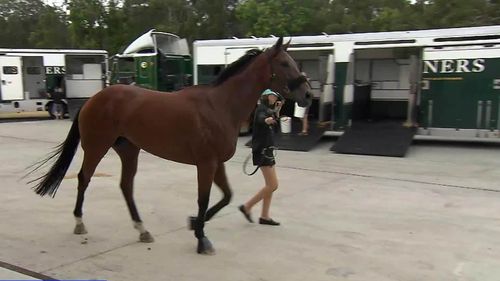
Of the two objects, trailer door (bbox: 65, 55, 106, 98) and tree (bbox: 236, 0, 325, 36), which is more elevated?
tree (bbox: 236, 0, 325, 36)

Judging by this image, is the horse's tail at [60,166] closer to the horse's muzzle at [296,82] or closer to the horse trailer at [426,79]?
the horse's muzzle at [296,82]

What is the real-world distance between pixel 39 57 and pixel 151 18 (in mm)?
17354

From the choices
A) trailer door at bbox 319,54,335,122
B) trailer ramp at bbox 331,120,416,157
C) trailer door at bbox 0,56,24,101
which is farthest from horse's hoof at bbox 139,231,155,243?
trailer door at bbox 0,56,24,101

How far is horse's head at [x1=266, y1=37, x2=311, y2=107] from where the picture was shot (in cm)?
486

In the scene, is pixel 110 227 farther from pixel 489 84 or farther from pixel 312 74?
pixel 312 74

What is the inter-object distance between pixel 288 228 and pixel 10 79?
18.6 metres

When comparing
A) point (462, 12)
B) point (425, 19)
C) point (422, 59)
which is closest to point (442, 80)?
point (422, 59)

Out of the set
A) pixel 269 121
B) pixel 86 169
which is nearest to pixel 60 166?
pixel 86 169

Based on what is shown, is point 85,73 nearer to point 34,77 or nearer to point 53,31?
point 34,77

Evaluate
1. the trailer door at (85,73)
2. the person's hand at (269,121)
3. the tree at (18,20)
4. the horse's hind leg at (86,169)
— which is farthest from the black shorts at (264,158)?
the tree at (18,20)

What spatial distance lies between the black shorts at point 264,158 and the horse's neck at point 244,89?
2.74 feet

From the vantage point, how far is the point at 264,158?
→ 5746 millimetres

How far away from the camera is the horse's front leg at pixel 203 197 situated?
187 inches

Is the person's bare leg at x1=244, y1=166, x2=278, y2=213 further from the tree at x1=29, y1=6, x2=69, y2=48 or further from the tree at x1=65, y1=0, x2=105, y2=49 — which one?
the tree at x1=29, y1=6, x2=69, y2=48
